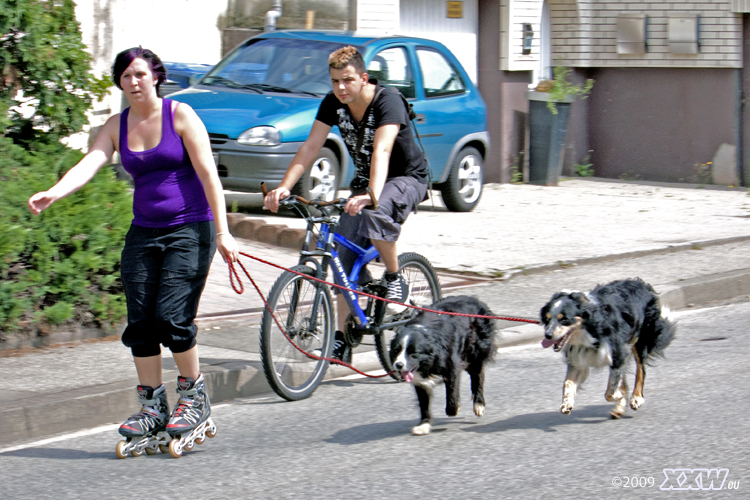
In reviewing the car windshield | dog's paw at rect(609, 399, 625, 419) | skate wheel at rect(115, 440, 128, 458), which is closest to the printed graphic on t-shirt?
dog's paw at rect(609, 399, 625, 419)

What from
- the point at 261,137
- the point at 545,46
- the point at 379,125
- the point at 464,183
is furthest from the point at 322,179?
the point at 545,46

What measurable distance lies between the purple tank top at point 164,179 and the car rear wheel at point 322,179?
5641mm

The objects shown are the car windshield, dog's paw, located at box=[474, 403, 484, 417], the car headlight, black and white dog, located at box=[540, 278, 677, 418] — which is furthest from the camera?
the car windshield

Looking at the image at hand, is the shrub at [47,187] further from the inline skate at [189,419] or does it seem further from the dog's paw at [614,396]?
the dog's paw at [614,396]

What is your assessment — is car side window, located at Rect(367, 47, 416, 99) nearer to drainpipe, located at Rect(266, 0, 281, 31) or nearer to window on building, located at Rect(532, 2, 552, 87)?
drainpipe, located at Rect(266, 0, 281, 31)

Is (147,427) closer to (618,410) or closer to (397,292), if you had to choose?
(397,292)

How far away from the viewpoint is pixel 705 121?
16750mm

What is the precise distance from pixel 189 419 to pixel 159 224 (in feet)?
3.06

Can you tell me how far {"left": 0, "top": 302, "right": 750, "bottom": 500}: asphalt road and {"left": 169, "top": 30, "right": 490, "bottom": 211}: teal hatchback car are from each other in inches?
180

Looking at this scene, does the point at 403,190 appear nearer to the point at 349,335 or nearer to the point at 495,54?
the point at 349,335

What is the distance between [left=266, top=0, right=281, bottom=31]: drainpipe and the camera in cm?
1441

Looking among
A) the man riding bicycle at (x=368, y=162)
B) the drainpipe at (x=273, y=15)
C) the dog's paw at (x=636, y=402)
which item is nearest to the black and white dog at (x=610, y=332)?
the dog's paw at (x=636, y=402)

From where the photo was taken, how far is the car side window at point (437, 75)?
12.0 meters

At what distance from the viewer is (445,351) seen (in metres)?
5.03
